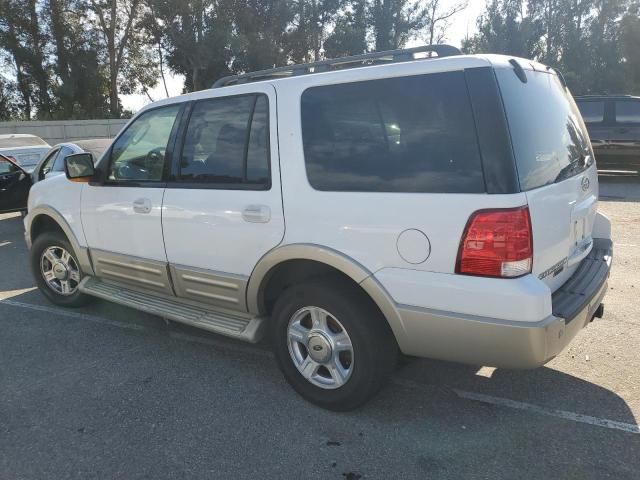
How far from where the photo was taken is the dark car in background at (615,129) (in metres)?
11.6

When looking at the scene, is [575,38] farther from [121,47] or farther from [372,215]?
[372,215]

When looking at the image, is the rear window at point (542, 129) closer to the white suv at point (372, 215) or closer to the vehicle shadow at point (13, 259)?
the white suv at point (372, 215)

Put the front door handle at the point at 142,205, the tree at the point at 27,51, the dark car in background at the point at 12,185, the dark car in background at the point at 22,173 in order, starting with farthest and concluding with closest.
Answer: the tree at the point at 27,51 → the dark car in background at the point at 12,185 → the dark car in background at the point at 22,173 → the front door handle at the point at 142,205

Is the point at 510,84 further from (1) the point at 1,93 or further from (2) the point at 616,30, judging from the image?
(2) the point at 616,30

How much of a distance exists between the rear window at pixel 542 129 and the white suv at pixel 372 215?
0.04 feet

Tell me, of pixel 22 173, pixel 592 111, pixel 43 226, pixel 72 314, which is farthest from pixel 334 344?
pixel 592 111

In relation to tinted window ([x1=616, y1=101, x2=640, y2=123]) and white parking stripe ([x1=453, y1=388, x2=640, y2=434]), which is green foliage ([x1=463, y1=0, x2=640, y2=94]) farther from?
white parking stripe ([x1=453, y1=388, x2=640, y2=434])

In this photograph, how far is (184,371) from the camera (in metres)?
3.64

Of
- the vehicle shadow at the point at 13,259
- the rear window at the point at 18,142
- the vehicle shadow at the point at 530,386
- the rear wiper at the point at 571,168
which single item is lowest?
the vehicle shadow at the point at 530,386

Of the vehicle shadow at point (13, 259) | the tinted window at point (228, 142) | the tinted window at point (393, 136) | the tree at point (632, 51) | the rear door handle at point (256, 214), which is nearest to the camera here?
the tinted window at point (393, 136)

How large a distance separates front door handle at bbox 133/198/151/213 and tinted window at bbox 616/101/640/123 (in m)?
11.5

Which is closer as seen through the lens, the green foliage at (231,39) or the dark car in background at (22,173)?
the dark car in background at (22,173)

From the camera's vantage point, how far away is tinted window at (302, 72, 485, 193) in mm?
2488

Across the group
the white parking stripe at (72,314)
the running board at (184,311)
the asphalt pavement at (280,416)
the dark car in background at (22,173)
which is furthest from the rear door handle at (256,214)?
the dark car in background at (22,173)
